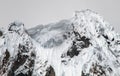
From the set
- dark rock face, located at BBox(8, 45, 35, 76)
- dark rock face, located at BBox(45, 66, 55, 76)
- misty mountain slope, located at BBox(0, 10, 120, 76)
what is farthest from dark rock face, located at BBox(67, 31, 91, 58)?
dark rock face, located at BBox(8, 45, 35, 76)

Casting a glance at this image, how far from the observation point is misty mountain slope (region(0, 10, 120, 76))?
113 metres

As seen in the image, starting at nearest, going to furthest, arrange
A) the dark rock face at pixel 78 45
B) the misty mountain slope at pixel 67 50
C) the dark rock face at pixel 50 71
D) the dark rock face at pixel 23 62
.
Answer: the dark rock face at pixel 23 62
the misty mountain slope at pixel 67 50
the dark rock face at pixel 50 71
the dark rock face at pixel 78 45

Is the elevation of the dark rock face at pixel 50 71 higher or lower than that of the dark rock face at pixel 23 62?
lower

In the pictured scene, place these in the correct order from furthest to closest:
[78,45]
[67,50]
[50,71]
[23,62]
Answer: [67,50], [78,45], [50,71], [23,62]

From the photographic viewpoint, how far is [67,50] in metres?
121

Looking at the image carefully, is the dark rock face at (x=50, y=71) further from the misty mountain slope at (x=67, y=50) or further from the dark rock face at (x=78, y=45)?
the dark rock face at (x=78, y=45)

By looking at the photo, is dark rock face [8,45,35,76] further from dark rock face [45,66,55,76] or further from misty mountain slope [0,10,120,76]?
dark rock face [45,66,55,76]

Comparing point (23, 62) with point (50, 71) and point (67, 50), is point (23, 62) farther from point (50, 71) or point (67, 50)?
point (67, 50)

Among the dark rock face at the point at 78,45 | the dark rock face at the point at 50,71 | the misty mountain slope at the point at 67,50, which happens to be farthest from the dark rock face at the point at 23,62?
the dark rock face at the point at 78,45

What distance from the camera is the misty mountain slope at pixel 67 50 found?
113m

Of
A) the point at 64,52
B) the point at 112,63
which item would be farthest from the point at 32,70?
the point at 112,63

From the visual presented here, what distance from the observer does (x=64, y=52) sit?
12094cm

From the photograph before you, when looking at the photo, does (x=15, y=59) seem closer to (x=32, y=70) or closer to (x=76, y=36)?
(x=32, y=70)

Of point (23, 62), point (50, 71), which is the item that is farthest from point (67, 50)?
point (23, 62)
